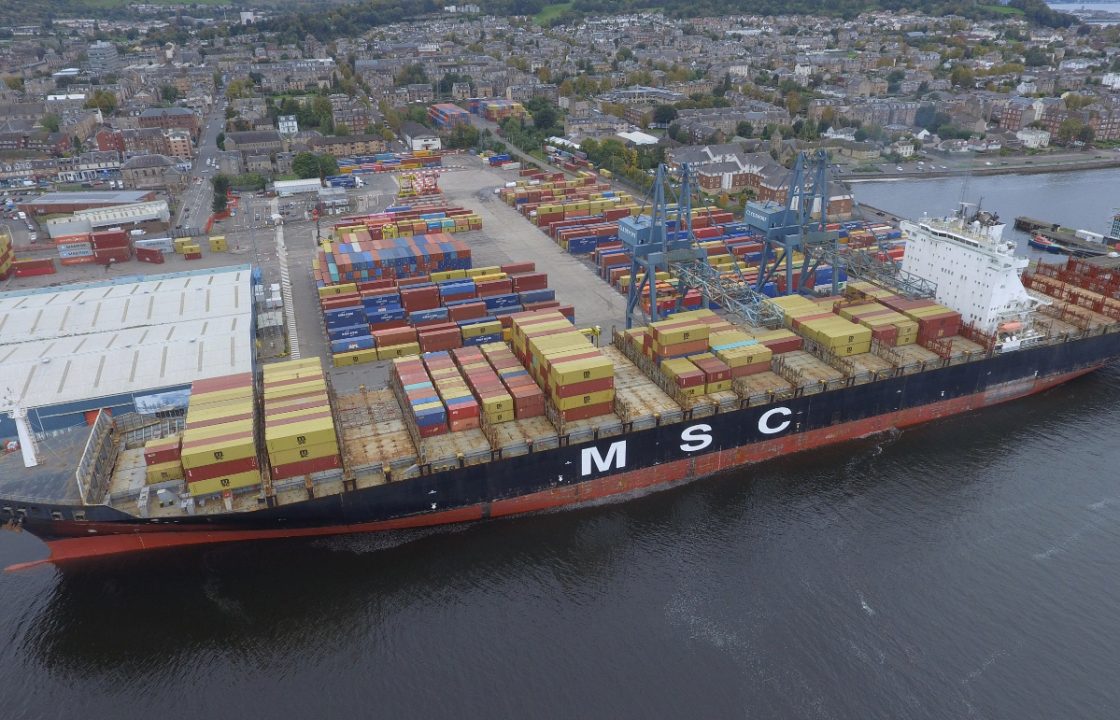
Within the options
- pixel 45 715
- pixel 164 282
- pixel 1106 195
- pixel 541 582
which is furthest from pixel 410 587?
pixel 1106 195

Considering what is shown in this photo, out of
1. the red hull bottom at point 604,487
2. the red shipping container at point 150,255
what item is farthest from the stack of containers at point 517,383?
the red shipping container at point 150,255

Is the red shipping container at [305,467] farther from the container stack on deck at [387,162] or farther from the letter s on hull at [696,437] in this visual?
the container stack on deck at [387,162]

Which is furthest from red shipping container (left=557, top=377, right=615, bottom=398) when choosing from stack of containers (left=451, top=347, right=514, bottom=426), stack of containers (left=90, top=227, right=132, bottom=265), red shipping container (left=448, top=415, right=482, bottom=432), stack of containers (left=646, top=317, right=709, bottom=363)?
stack of containers (left=90, top=227, right=132, bottom=265)

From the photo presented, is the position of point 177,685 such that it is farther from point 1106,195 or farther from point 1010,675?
Result: point 1106,195

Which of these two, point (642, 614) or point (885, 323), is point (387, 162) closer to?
point (885, 323)

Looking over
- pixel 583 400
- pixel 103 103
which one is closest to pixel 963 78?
pixel 583 400

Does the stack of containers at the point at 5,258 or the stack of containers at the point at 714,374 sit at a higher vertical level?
the stack of containers at the point at 714,374
